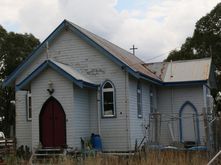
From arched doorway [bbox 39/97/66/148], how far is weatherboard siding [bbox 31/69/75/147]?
251 mm

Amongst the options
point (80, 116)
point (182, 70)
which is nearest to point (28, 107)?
point (80, 116)

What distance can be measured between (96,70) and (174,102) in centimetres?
685

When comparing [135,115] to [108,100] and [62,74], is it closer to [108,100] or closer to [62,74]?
[108,100]

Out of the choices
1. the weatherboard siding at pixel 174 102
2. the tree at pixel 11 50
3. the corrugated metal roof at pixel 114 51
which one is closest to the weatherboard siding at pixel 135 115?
the corrugated metal roof at pixel 114 51

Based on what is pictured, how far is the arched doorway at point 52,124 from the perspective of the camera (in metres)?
21.7

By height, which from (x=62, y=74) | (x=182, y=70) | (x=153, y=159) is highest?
(x=182, y=70)

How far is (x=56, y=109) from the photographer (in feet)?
71.9

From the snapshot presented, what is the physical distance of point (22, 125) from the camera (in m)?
25.2

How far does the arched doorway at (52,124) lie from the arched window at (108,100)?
247 centimetres

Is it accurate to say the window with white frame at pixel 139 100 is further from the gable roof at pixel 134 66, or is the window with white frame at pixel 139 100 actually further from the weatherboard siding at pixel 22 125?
the weatherboard siding at pixel 22 125

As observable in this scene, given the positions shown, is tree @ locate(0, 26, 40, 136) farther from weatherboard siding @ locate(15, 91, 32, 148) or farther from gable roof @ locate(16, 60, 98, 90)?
gable roof @ locate(16, 60, 98, 90)

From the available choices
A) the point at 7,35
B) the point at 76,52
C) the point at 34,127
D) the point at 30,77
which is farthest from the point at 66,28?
the point at 7,35

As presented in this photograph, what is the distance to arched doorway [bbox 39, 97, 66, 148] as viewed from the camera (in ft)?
71.2

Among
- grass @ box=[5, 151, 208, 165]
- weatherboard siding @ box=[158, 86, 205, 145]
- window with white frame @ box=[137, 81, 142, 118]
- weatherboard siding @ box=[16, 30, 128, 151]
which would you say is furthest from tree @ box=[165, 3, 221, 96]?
grass @ box=[5, 151, 208, 165]
